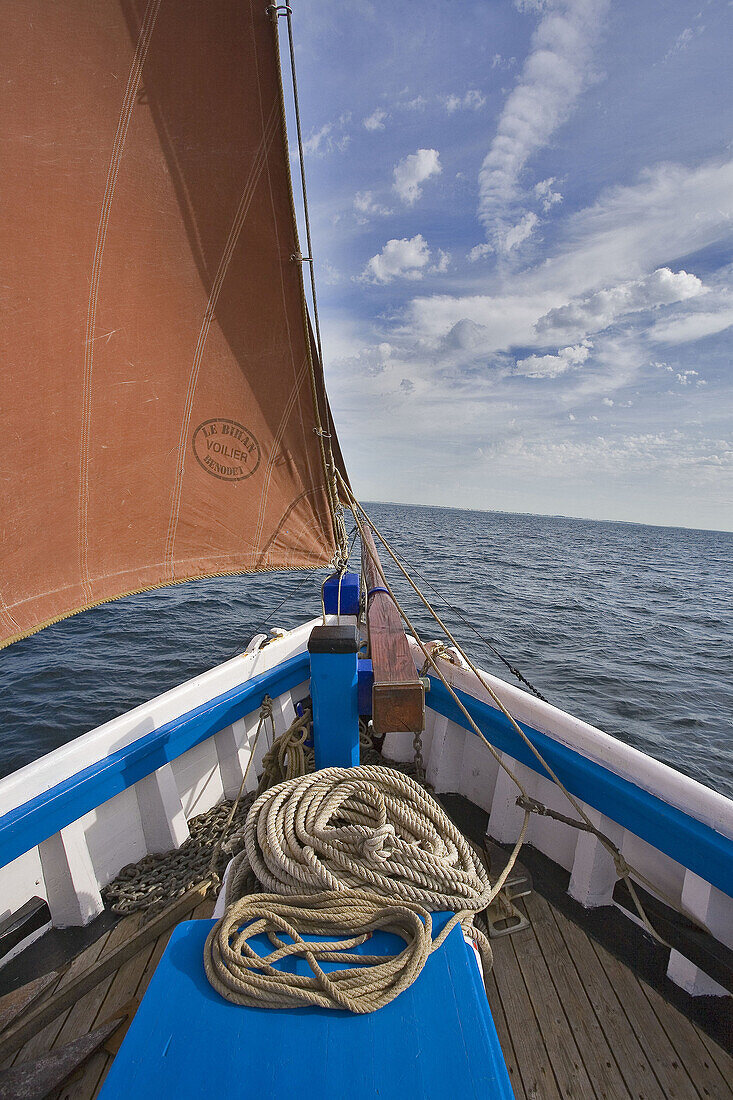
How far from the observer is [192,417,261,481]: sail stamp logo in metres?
2.93

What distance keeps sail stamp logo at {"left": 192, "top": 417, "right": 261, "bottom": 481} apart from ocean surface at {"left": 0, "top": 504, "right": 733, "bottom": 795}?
2146mm

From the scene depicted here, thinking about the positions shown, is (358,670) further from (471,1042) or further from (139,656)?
(139,656)

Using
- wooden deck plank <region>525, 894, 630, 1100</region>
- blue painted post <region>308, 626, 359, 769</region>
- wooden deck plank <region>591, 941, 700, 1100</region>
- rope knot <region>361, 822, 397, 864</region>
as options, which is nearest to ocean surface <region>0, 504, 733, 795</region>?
blue painted post <region>308, 626, 359, 769</region>

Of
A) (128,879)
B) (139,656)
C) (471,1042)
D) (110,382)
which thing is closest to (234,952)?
(471,1042)

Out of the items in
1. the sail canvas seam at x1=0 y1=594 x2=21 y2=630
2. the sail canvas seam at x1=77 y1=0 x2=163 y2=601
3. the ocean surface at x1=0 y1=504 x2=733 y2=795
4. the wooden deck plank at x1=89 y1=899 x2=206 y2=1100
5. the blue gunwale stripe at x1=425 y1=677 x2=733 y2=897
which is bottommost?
the ocean surface at x1=0 y1=504 x2=733 y2=795

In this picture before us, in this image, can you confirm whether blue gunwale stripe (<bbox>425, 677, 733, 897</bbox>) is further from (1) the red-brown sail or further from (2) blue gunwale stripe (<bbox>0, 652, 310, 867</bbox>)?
(1) the red-brown sail

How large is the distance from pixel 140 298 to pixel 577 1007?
12.7 ft

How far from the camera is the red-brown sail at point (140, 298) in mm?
2143

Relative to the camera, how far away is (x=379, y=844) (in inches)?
74.4

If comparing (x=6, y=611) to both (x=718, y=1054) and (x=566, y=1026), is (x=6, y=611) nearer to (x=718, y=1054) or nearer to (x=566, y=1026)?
(x=566, y=1026)

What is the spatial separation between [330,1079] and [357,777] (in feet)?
3.76

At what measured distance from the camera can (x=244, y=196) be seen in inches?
107

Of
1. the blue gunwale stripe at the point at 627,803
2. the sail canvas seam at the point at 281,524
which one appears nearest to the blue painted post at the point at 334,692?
the blue gunwale stripe at the point at 627,803

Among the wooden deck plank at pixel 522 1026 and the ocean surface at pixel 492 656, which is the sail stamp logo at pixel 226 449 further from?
the wooden deck plank at pixel 522 1026
